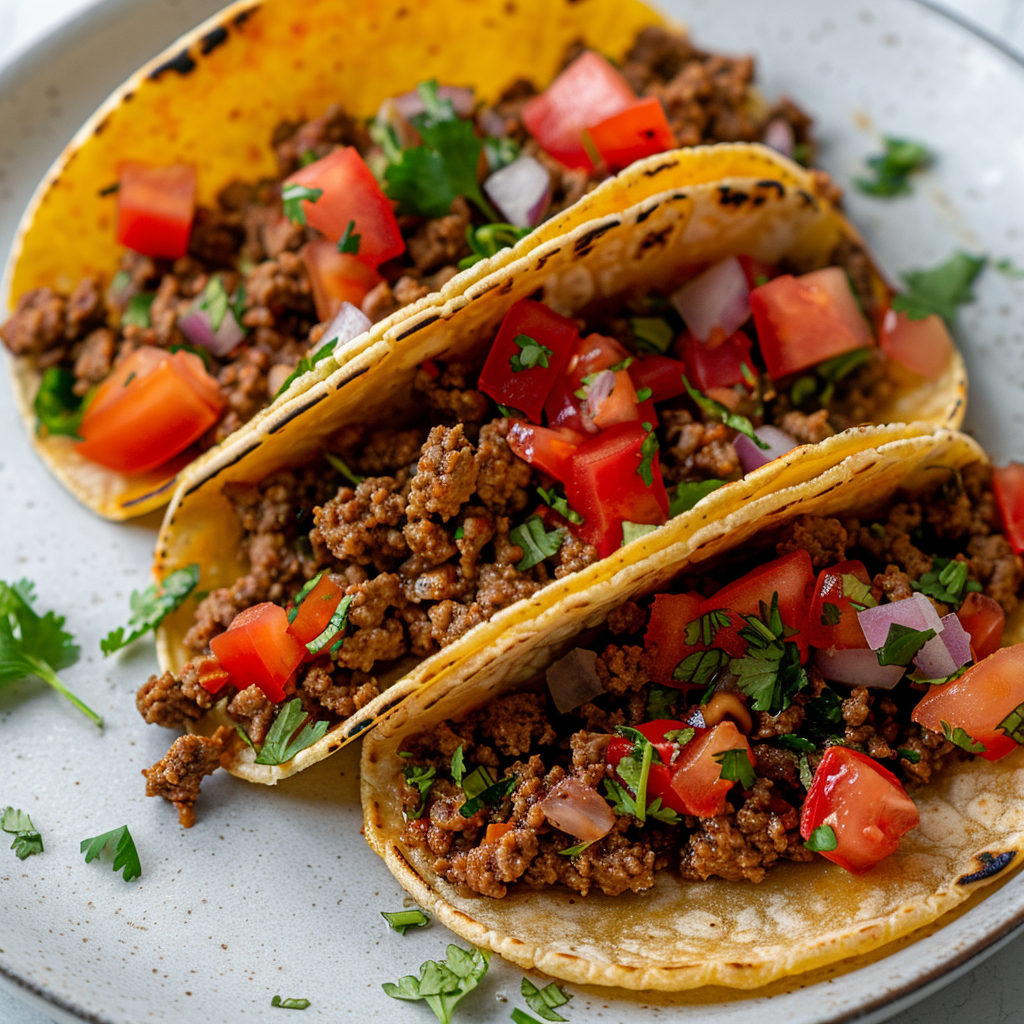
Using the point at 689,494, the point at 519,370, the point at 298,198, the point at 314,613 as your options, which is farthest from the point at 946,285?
the point at 314,613

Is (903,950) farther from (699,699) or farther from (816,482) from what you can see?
(816,482)

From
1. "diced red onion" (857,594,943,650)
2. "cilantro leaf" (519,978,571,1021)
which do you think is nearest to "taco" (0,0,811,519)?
"diced red onion" (857,594,943,650)

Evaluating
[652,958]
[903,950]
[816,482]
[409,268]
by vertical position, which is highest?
[409,268]

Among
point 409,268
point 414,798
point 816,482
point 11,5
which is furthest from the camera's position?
point 11,5

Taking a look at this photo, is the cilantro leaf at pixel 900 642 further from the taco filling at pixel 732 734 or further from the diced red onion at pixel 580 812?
the diced red onion at pixel 580 812

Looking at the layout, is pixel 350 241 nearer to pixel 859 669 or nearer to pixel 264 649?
A: pixel 264 649

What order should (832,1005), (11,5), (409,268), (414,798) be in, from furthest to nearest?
(11,5), (409,268), (414,798), (832,1005)

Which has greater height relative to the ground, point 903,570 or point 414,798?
point 414,798

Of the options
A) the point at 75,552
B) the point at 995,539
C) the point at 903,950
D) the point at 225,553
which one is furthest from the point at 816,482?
the point at 75,552
